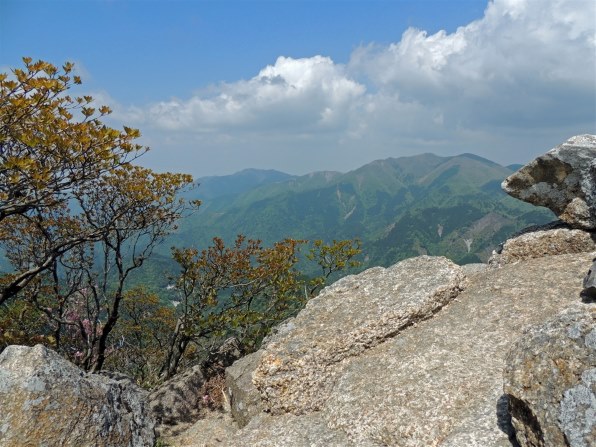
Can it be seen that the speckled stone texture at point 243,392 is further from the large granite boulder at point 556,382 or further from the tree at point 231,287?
the large granite boulder at point 556,382

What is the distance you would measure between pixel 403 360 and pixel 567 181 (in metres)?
10.4

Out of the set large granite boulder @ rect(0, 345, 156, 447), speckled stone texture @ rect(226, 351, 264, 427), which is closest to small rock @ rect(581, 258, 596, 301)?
speckled stone texture @ rect(226, 351, 264, 427)

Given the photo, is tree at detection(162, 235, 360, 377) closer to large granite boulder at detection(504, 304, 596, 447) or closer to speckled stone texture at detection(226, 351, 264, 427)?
speckled stone texture at detection(226, 351, 264, 427)

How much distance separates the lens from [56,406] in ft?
40.1

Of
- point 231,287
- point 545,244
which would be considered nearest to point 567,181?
point 545,244

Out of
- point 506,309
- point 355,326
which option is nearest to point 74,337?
point 355,326

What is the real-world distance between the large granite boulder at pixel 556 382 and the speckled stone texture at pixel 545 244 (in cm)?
844

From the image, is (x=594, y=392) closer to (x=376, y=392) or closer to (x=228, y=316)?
(x=376, y=392)

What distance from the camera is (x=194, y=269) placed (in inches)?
955

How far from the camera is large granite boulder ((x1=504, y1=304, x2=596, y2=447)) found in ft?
24.9

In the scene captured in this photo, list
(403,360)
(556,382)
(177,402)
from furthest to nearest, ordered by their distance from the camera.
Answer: (177,402) → (403,360) → (556,382)

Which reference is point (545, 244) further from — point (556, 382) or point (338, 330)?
point (556, 382)

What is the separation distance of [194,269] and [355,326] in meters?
12.1

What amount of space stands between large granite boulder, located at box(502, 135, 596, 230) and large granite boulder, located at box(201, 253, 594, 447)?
81.4 inches
